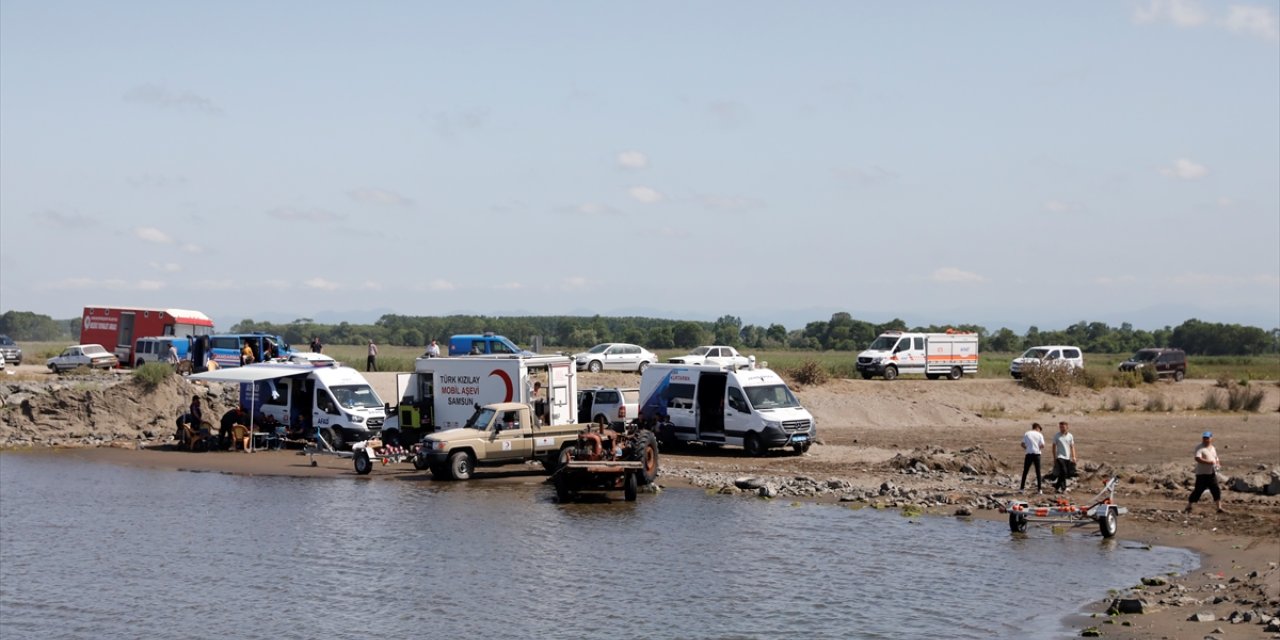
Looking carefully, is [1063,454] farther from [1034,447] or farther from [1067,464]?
[1034,447]

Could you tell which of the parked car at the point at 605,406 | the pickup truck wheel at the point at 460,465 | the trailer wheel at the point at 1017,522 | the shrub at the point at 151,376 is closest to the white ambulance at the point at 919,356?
the parked car at the point at 605,406

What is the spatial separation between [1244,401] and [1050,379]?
7864 millimetres

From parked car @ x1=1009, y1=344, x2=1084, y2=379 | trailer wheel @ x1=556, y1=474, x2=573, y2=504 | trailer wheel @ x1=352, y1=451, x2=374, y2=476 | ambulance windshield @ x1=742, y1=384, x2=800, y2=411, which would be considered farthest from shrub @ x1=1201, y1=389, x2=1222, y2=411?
trailer wheel @ x1=352, y1=451, x2=374, y2=476

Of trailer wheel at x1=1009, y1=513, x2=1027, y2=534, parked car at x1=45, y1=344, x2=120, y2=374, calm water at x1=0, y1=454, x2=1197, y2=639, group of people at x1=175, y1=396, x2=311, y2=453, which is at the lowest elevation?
calm water at x1=0, y1=454, x2=1197, y2=639

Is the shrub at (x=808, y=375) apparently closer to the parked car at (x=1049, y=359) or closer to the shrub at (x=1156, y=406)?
the parked car at (x=1049, y=359)

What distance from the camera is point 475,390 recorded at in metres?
31.4

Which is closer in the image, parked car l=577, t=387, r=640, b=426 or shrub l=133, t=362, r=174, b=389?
parked car l=577, t=387, r=640, b=426

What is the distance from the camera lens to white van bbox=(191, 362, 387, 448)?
3391 cm

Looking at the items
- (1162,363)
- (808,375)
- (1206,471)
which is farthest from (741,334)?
(1206,471)

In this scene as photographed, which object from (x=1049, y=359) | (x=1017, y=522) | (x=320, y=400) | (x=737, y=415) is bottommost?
(x=1017, y=522)

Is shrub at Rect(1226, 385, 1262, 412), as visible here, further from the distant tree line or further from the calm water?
the distant tree line

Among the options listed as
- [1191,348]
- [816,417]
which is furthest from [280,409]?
[1191,348]

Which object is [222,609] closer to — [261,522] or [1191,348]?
[261,522]

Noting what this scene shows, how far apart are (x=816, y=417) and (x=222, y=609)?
27616 millimetres
